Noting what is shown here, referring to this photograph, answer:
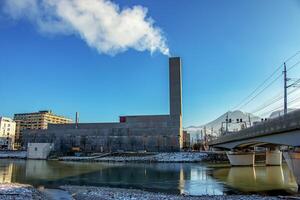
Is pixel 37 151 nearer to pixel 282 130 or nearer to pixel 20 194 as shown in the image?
pixel 20 194

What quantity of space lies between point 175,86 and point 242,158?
85.0 metres

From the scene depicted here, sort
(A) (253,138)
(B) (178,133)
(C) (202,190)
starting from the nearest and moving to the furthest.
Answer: (C) (202,190) → (A) (253,138) → (B) (178,133)

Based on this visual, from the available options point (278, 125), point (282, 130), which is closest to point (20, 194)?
point (282, 130)

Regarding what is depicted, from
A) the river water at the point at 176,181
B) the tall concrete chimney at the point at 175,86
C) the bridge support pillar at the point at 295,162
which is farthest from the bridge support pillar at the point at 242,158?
the tall concrete chimney at the point at 175,86

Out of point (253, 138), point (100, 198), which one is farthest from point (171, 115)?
point (100, 198)

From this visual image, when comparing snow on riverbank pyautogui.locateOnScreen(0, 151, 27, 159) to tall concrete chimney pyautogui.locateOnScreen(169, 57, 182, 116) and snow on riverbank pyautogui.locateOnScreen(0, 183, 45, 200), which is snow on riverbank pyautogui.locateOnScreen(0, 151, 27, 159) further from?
snow on riverbank pyautogui.locateOnScreen(0, 183, 45, 200)

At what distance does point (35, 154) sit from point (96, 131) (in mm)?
38897

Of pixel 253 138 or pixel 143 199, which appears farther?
pixel 253 138

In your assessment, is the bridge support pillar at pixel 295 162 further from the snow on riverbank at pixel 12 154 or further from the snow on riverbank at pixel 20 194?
the snow on riverbank at pixel 12 154

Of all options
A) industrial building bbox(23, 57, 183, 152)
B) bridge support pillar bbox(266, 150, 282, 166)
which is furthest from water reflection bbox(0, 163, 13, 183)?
industrial building bbox(23, 57, 183, 152)

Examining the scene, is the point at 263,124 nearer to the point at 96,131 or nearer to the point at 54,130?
the point at 96,131

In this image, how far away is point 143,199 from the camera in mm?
26016

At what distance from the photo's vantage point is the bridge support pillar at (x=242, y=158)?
3354 inches

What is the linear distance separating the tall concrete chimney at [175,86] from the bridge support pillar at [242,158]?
72.8 m
